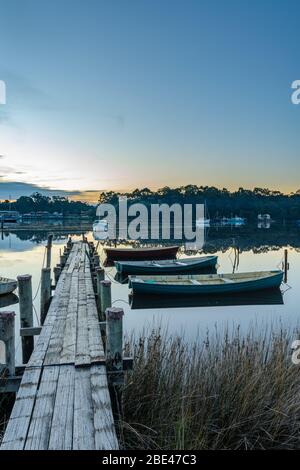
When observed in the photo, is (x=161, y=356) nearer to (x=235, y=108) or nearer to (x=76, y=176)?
(x=235, y=108)

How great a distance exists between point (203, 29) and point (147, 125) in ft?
37.4

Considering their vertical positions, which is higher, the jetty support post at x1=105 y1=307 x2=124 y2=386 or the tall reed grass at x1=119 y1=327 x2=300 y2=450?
the jetty support post at x1=105 y1=307 x2=124 y2=386

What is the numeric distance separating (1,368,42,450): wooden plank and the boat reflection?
35.5 feet

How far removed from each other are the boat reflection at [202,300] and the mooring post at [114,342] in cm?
1037

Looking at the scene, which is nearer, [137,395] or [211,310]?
[137,395]

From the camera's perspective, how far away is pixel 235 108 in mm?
24406

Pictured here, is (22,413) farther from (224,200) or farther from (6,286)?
(224,200)

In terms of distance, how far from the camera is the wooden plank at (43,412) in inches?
107

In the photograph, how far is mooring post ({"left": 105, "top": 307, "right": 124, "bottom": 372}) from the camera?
4066 mm

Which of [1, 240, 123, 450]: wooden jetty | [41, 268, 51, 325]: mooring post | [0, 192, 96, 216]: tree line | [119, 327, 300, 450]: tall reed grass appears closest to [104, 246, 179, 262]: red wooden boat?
[41, 268, 51, 325]: mooring post

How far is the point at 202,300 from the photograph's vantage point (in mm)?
15344

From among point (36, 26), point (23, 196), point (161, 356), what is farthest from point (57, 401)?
point (23, 196)

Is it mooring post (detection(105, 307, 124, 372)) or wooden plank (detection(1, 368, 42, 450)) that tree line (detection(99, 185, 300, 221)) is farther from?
wooden plank (detection(1, 368, 42, 450))
